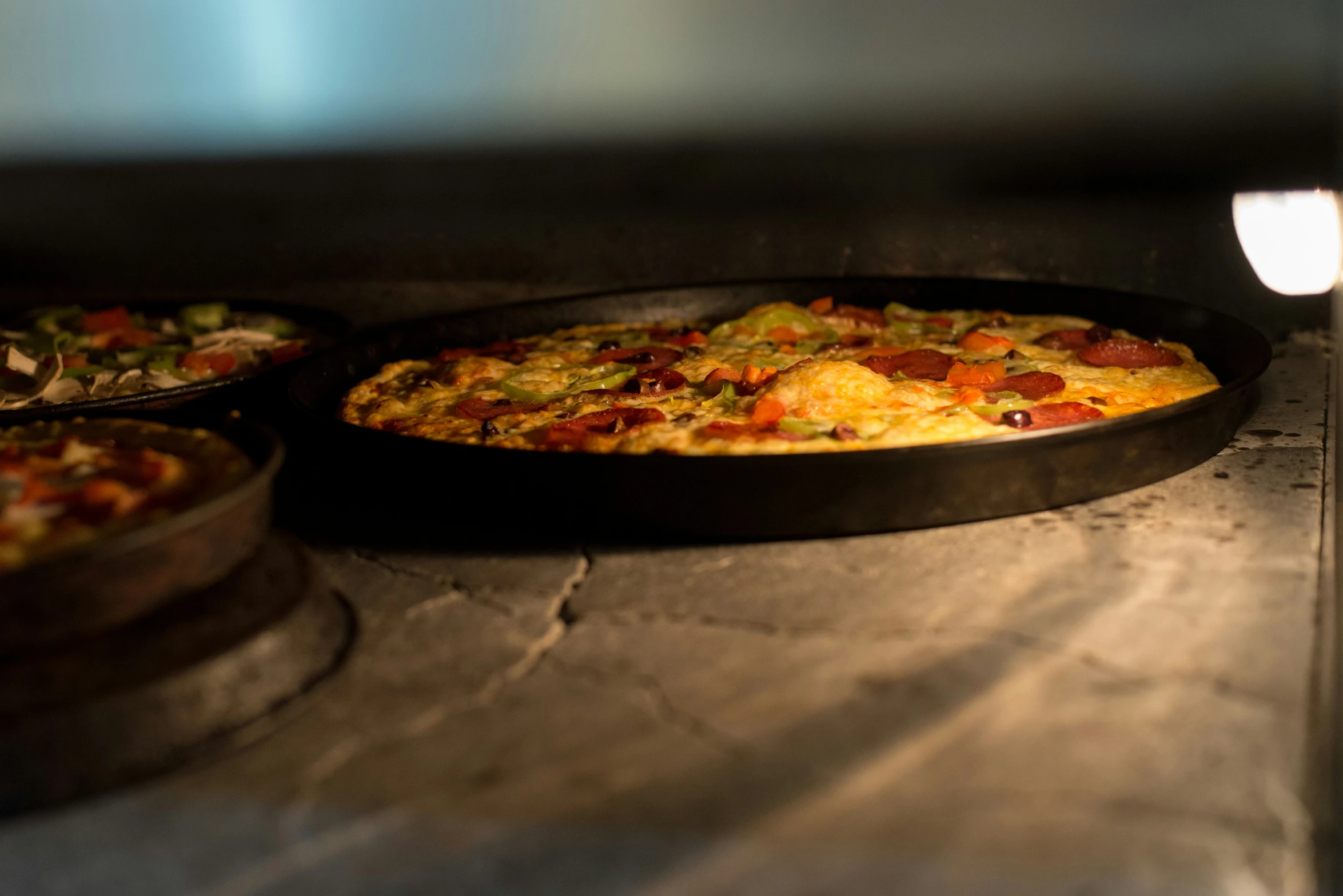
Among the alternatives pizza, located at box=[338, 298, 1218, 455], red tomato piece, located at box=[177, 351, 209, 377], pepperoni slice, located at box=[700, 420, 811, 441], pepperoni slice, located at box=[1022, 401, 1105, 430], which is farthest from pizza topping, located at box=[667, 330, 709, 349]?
red tomato piece, located at box=[177, 351, 209, 377]

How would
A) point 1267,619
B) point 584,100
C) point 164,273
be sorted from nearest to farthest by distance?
1. point 1267,619
2. point 584,100
3. point 164,273

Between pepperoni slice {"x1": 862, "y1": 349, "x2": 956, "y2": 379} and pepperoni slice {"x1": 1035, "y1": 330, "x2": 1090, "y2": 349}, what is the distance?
0.38 meters

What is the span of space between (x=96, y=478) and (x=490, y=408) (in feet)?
4.19

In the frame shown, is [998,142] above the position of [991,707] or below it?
above

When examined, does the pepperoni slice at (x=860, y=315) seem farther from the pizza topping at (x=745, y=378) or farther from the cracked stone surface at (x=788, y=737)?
the cracked stone surface at (x=788, y=737)

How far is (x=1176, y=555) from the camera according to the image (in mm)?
2766

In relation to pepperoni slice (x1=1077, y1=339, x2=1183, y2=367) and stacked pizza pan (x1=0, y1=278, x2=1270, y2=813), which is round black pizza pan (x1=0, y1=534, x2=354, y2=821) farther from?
pepperoni slice (x1=1077, y1=339, x2=1183, y2=367)

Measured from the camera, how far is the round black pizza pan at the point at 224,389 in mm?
3322

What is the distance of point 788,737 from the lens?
214cm

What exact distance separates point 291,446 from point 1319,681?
305cm

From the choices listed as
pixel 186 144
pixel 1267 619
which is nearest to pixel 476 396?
pixel 1267 619

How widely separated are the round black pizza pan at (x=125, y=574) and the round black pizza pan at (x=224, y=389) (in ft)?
2.63

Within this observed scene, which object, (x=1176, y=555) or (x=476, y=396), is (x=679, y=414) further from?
(x=1176, y=555)

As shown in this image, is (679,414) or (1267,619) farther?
(679,414)
